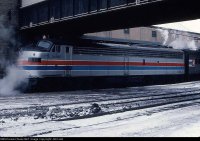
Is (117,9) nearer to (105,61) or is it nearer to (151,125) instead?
(105,61)

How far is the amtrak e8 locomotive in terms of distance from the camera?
1739 cm

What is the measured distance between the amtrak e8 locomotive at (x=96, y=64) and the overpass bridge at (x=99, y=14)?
1725mm

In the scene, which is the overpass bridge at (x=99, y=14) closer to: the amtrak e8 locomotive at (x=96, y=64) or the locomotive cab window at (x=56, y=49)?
the amtrak e8 locomotive at (x=96, y=64)

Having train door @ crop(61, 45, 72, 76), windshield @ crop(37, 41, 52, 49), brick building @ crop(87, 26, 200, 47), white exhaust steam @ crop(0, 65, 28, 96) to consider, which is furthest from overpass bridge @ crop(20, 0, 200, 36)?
brick building @ crop(87, 26, 200, 47)

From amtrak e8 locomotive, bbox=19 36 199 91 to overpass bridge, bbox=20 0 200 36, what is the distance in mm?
1725

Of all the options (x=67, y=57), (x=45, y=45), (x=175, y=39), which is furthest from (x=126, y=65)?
(x=175, y=39)

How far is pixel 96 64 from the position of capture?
20.2m

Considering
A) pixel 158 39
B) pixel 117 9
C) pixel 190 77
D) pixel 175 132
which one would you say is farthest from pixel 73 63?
pixel 158 39

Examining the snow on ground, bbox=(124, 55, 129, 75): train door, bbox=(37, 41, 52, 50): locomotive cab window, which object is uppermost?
bbox=(37, 41, 52, 50): locomotive cab window

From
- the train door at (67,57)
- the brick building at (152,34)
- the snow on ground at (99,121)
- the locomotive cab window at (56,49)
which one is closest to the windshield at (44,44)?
the locomotive cab window at (56,49)

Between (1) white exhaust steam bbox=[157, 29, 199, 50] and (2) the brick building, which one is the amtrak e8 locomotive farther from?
(1) white exhaust steam bbox=[157, 29, 199, 50]

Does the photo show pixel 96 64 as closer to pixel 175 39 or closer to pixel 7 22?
pixel 7 22

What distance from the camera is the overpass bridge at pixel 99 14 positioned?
15811mm

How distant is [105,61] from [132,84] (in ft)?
14.6
